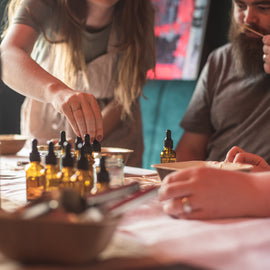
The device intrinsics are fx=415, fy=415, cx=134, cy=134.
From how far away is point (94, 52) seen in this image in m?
2.01

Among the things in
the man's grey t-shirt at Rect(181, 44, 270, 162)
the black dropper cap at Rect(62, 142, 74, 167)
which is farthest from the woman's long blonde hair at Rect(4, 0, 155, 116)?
the black dropper cap at Rect(62, 142, 74, 167)

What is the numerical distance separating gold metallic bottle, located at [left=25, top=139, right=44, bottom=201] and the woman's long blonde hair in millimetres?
971

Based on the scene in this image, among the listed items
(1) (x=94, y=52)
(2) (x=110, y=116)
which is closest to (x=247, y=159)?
(2) (x=110, y=116)

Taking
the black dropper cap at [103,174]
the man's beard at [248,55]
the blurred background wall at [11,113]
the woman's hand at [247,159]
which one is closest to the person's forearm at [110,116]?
the man's beard at [248,55]

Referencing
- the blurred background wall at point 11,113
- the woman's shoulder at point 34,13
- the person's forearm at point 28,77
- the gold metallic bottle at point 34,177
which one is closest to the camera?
the gold metallic bottle at point 34,177

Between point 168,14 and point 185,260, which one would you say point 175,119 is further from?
point 185,260

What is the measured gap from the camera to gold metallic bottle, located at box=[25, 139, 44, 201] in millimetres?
957

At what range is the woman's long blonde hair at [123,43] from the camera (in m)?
1.85

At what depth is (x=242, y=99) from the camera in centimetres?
191

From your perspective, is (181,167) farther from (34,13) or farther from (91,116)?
(34,13)

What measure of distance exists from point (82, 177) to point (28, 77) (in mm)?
689

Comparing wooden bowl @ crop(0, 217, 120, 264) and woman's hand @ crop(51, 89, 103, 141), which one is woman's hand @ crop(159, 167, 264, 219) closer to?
wooden bowl @ crop(0, 217, 120, 264)

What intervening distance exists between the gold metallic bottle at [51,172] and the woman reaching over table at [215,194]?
28 cm

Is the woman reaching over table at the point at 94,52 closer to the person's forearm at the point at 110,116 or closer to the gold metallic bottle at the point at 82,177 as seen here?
the person's forearm at the point at 110,116
